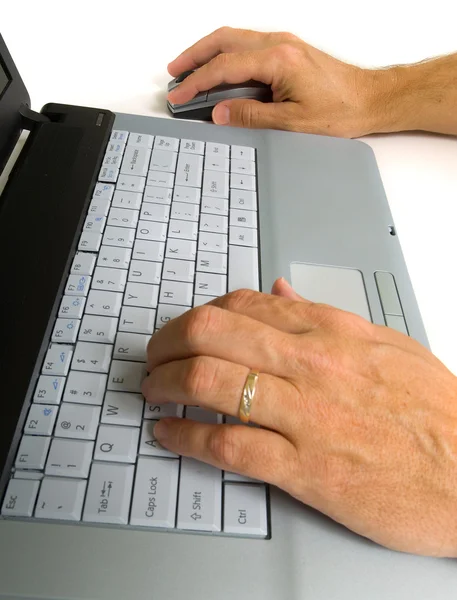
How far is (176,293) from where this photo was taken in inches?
A: 21.9

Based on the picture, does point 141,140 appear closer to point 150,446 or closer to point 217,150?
point 217,150

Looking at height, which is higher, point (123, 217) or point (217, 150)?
point (217, 150)

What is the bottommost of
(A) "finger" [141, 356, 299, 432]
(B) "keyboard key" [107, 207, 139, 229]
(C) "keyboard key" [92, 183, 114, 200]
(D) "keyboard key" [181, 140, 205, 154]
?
(A) "finger" [141, 356, 299, 432]

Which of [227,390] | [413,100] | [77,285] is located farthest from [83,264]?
[413,100]

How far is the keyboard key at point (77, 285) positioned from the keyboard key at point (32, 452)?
0.16 metres

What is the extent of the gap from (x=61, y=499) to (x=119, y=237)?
0.29m

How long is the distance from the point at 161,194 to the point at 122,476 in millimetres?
352

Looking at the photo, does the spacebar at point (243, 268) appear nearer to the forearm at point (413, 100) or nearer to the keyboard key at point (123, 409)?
the keyboard key at point (123, 409)

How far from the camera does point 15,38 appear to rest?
0.89 m

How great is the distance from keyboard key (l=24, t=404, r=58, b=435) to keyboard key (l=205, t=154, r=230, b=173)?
379 mm

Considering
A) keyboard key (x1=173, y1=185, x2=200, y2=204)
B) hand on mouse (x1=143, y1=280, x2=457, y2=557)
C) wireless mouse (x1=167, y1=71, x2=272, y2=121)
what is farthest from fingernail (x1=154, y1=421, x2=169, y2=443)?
wireless mouse (x1=167, y1=71, x2=272, y2=121)

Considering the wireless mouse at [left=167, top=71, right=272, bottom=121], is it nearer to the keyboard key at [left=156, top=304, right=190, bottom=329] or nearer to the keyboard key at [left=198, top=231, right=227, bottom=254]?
the keyboard key at [left=198, top=231, right=227, bottom=254]

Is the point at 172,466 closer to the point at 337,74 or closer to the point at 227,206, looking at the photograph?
the point at 227,206

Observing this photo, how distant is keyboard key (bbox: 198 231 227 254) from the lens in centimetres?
61
